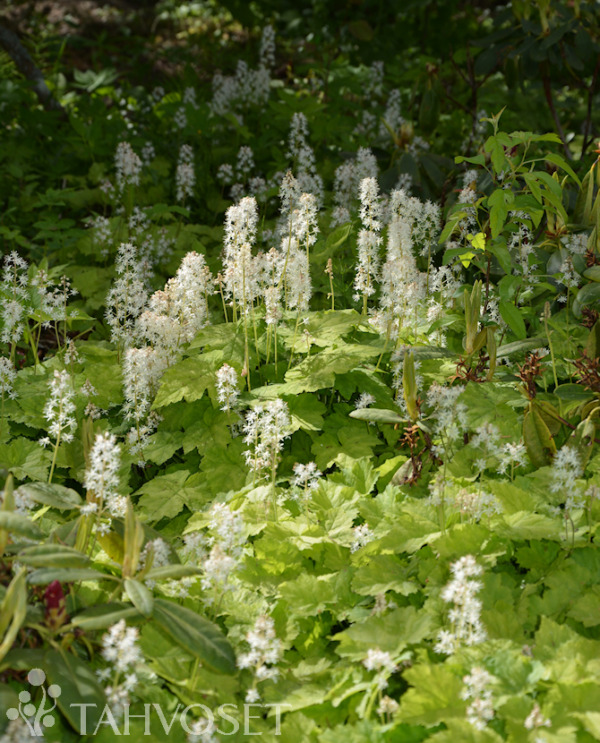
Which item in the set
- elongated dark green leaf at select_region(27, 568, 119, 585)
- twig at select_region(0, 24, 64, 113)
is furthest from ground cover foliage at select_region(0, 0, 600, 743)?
twig at select_region(0, 24, 64, 113)

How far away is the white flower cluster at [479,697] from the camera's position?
1671 mm

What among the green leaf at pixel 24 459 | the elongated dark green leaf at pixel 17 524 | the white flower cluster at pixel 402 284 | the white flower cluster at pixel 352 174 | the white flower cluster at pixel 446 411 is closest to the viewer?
the elongated dark green leaf at pixel 17 524

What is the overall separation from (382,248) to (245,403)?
151 cm

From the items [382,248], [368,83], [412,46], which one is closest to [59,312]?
[382,248]

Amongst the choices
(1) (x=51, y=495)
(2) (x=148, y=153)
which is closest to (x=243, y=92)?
(2) (x=148, y=153)

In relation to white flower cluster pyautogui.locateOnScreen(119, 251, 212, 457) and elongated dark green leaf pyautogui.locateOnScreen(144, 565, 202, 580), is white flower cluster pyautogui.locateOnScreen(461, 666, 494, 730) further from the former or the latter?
white flower cluster pyautogui.locateOnScreen(119, 251, 212, 457)

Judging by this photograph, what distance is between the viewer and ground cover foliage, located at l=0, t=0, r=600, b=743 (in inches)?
75.1

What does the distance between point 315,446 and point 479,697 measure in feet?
4.73

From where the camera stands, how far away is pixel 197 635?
1.96 m

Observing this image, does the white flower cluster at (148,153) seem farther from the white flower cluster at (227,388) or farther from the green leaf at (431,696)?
the green leaf at (431,696)

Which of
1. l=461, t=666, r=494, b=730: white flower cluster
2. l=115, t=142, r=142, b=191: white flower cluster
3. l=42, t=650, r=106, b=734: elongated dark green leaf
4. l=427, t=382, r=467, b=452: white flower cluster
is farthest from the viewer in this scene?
l=115, t=142, r=142, b=191: white flower cluster

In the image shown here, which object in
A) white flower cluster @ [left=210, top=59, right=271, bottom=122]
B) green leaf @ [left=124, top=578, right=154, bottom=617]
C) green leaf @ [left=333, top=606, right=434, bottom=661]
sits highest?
white flower cluster @ [left=210, top=59, right=271, bottom=122]

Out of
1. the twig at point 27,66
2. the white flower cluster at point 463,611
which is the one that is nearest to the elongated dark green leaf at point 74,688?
the white flower cluster at point 463,611

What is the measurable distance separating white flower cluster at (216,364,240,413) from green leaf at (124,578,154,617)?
0.98 m
